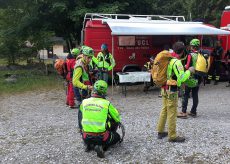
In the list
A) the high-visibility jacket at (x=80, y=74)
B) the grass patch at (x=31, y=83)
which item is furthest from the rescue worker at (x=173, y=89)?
the grass patch at (x=31, y=83)

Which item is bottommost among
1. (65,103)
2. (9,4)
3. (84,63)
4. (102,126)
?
(65,103)

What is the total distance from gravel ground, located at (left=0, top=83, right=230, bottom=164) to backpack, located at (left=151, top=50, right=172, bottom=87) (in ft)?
3.74

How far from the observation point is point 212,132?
6.76m

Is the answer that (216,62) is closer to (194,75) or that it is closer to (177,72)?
(194,75)

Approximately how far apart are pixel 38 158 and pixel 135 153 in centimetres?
161

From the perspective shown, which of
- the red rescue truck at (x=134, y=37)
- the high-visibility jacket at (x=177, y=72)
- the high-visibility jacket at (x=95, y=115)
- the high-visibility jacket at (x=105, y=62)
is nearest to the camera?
the high-visibility jacket at (x=95, y=115)

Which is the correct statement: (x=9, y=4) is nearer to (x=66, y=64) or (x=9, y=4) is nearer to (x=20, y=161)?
(x=66, y=64)

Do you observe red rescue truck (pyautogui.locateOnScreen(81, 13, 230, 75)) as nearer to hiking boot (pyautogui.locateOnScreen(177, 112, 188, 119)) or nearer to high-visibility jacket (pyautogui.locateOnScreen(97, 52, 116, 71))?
high-visibility jacket (pyautogui.locateOnScreen(97, 52, 116, 71))

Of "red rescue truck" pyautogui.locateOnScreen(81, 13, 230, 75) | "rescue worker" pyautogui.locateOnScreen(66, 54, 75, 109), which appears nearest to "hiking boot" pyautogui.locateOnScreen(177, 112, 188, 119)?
"rescue worker" pyautogui.locateOnScreen(66, 54, 75, 109)

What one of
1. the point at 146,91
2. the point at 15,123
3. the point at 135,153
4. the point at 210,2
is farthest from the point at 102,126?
the point at 210,2

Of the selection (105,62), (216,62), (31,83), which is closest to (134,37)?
(105,62)

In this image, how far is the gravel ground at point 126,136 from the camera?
18.1ft

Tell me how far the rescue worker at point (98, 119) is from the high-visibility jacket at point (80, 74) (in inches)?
83.1

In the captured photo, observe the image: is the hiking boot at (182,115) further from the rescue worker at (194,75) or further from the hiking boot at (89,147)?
the hiking boot at (89,147)
